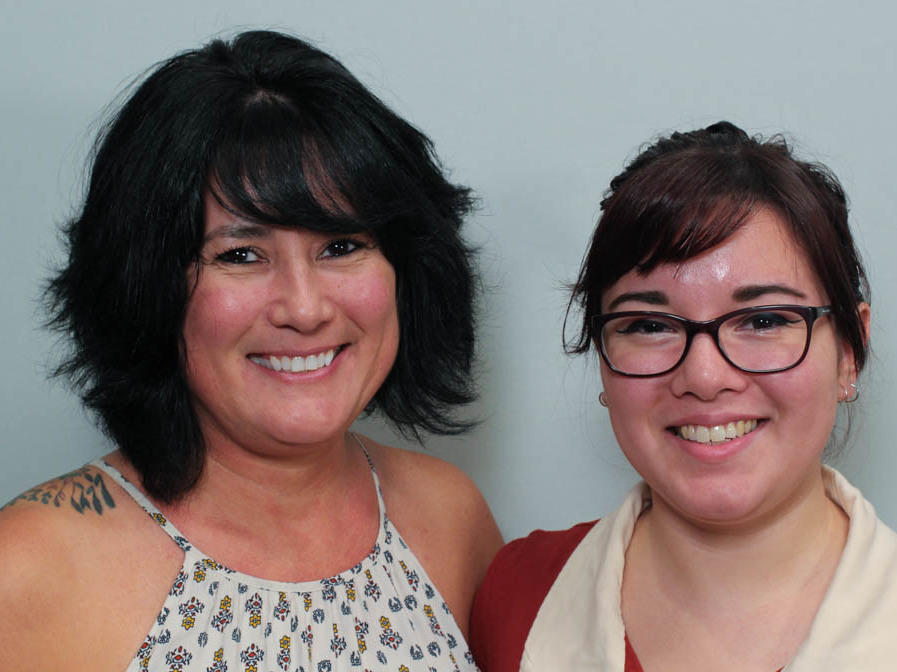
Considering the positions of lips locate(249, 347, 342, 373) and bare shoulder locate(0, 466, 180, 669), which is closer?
bare shoulder locate(0, 466, 180, 669)

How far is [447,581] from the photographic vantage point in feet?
6.99

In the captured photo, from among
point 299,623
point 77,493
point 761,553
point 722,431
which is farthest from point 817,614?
point 77,493

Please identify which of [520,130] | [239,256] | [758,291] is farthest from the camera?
[520,130]

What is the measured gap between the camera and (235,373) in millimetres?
1824

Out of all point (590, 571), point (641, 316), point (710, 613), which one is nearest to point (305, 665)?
point (590, 571)

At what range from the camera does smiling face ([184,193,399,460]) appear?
1780 millimetres

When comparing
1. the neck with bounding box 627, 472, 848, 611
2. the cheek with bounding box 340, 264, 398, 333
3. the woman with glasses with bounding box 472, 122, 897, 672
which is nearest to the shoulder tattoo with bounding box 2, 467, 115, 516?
the cheek with bounding box 340, 264, 398, 333

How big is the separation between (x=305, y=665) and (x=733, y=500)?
75cm

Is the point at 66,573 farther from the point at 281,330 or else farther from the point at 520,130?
the point at 520,130

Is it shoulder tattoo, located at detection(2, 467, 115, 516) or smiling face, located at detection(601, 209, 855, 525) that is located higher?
smiling face, located at detection(601, 209, 855, 525)

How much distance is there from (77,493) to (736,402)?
106cm

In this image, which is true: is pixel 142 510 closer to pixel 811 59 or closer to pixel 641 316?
pixel 641 316

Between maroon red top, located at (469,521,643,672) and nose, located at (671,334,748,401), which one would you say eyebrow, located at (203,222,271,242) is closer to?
nose, located at (671,334,748,401)

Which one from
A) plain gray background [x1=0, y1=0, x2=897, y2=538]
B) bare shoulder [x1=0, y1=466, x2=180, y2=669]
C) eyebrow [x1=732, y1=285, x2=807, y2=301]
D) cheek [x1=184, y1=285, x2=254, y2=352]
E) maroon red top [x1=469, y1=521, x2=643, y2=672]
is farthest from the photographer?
plain gray background [x1=0, y1=0, x2=897, y2=538]
